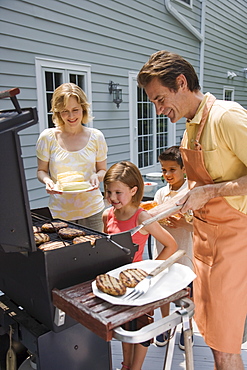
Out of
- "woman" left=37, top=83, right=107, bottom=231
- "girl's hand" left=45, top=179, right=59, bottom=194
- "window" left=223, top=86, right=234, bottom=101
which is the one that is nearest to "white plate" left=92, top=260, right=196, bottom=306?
"girl's hand" left=45, top=179, right=59, bottom=194

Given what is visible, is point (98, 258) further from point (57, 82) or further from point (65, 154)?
point (57, 82)

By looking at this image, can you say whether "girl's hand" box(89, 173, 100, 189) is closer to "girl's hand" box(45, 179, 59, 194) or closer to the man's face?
"girl's hand" box(45, 179, 59, 194)

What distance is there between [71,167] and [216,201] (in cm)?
111

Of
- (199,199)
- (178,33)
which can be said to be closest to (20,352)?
(199,199)

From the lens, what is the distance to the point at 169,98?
154 cm

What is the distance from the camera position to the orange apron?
1.48 m

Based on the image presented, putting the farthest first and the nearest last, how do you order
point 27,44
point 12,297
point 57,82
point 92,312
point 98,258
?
point 57,82, point 27,44, point 12,297, point 98,258, point 92,312

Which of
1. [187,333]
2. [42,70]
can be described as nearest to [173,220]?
[187,333]

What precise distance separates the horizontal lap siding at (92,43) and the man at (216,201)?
271 centimetres

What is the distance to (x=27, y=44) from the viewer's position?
3.95m

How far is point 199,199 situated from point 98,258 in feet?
1.84

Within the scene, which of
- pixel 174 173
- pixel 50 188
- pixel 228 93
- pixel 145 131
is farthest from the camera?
pixel 228 93

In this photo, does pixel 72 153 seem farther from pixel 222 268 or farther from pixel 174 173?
pixel 222 268

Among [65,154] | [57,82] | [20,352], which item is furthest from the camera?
[57,82]
